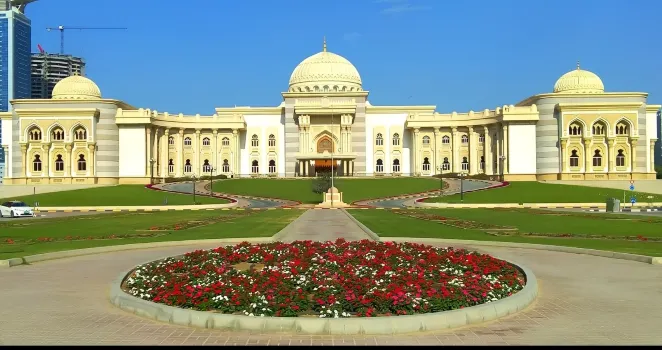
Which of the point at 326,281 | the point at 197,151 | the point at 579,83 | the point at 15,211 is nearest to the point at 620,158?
the point at 579,83

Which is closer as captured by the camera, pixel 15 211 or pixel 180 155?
pixel 15 211

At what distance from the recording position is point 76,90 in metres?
97.2

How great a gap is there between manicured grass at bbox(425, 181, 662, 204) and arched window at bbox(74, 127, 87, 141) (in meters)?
55.9

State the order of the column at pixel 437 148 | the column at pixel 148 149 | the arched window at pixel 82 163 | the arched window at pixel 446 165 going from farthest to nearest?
the arched window at pixel 446 165 → the column at pixel 437 148 → the column at pixel 148 149 → the arched window at pixel 82 163

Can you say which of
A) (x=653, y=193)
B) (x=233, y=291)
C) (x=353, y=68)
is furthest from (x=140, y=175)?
(x=233, y=291)

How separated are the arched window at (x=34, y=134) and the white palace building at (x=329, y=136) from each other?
151 mm

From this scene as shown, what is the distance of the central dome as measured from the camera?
4286 inches

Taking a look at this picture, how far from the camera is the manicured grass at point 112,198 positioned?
61.9m

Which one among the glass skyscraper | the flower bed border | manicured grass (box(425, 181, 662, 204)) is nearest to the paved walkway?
Result: the flower bed border

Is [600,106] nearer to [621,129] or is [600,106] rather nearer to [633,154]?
[621,129]

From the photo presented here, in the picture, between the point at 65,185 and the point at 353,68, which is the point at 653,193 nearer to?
the point at 353,68

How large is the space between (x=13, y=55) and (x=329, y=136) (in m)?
121

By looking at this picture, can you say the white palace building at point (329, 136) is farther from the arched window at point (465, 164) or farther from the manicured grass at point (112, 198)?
the manicured grass at point (112, 198)

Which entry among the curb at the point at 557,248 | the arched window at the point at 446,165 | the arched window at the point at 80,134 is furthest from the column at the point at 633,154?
the arched window at the point at 80,134
